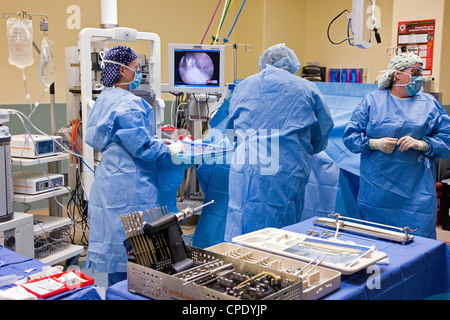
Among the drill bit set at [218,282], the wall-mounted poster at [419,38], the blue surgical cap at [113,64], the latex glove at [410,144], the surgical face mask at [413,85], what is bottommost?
the drill bit set at [218,282]

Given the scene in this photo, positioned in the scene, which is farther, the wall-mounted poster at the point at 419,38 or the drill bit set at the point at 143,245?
the wall-mounted poster at the point at 419,38

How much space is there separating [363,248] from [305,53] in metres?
5.71

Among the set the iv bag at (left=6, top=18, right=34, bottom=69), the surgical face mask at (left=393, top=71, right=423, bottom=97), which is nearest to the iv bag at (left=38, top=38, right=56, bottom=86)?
the iv bag at (left=6, top=18, right=34, bottom=69)

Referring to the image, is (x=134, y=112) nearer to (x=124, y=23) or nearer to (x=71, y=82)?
(x=71, y=82)

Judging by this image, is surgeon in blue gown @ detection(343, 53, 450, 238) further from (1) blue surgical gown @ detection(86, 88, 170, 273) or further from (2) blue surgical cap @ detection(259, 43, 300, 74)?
(1) blue surgical gown @ detection(86, 88, 170, 273)

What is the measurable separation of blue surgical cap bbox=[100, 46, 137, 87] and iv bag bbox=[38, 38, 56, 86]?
2.30ft

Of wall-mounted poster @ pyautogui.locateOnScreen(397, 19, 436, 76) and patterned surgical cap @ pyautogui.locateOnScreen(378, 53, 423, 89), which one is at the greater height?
wall-mounted poster @ pyautogui.locateOnScreen(397, 19, 436, 76)

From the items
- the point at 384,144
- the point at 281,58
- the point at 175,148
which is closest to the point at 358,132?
the point at 384,144

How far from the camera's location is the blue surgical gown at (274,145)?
7.95 feet

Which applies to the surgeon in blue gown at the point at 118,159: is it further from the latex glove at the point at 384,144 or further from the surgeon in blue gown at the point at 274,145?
the latex glove at the point at 384,144

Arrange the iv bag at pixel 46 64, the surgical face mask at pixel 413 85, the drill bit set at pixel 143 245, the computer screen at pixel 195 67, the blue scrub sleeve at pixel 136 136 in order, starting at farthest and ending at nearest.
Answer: the computer screen at pixel 195 67 < the iv bag at pixel 46 64 < the surgical face mask at pixel 413 85 < the blue scrub sleeve at pixel 136 136 < the drill bit set at pixel 143 245

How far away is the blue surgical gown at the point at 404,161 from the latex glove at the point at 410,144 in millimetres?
54

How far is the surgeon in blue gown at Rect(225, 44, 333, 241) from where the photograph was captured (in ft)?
7.95

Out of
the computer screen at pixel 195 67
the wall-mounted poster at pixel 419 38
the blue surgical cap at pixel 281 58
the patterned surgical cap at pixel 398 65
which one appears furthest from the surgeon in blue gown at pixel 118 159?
the wall-mounted poster at pixel 419 38
